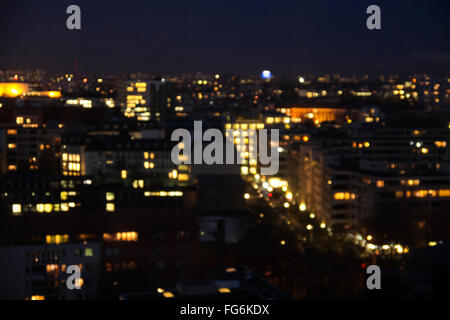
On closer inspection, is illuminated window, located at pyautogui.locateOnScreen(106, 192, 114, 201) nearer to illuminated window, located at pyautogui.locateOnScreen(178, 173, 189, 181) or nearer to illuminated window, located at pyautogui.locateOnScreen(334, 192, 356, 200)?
illuminated window, located at pyautogui.locateOnScreen(178, 173, 189, 181)

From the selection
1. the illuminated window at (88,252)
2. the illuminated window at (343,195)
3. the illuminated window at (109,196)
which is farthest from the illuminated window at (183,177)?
the illuminated window at (88,252)

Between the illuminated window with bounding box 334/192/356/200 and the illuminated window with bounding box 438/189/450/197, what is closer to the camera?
the illuminated window with bounding box 438/189/450/197

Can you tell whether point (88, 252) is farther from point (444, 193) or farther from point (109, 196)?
point (444, 193)

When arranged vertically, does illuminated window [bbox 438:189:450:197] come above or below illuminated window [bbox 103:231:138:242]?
above

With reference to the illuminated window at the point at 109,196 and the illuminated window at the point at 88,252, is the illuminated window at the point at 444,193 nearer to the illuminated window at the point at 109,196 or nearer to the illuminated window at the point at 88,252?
the illuminated window at the point at 109,196

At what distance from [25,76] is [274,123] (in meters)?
8.35

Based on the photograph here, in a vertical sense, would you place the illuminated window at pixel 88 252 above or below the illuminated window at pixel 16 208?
below

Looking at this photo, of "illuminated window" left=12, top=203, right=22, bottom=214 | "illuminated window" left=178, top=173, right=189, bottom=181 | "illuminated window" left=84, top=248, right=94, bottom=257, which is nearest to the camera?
"illuminated window" left=84, top=248, right=94, bottom=257

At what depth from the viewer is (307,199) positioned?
9.03 meters

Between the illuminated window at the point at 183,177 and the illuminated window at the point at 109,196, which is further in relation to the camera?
the illuminated window at the point at 183,177

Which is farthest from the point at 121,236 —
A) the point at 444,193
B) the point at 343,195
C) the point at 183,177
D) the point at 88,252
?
the point at 183,177

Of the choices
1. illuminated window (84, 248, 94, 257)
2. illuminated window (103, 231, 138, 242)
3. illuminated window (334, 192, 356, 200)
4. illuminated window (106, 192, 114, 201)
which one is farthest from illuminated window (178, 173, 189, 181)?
illuminated window (84, 248, 94, 257)

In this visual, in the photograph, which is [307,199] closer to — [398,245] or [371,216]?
[371,216]

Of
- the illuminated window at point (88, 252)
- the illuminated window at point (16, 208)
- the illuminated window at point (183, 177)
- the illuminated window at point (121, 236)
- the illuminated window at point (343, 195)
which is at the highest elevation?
the illuminated window at point (183, 177)
